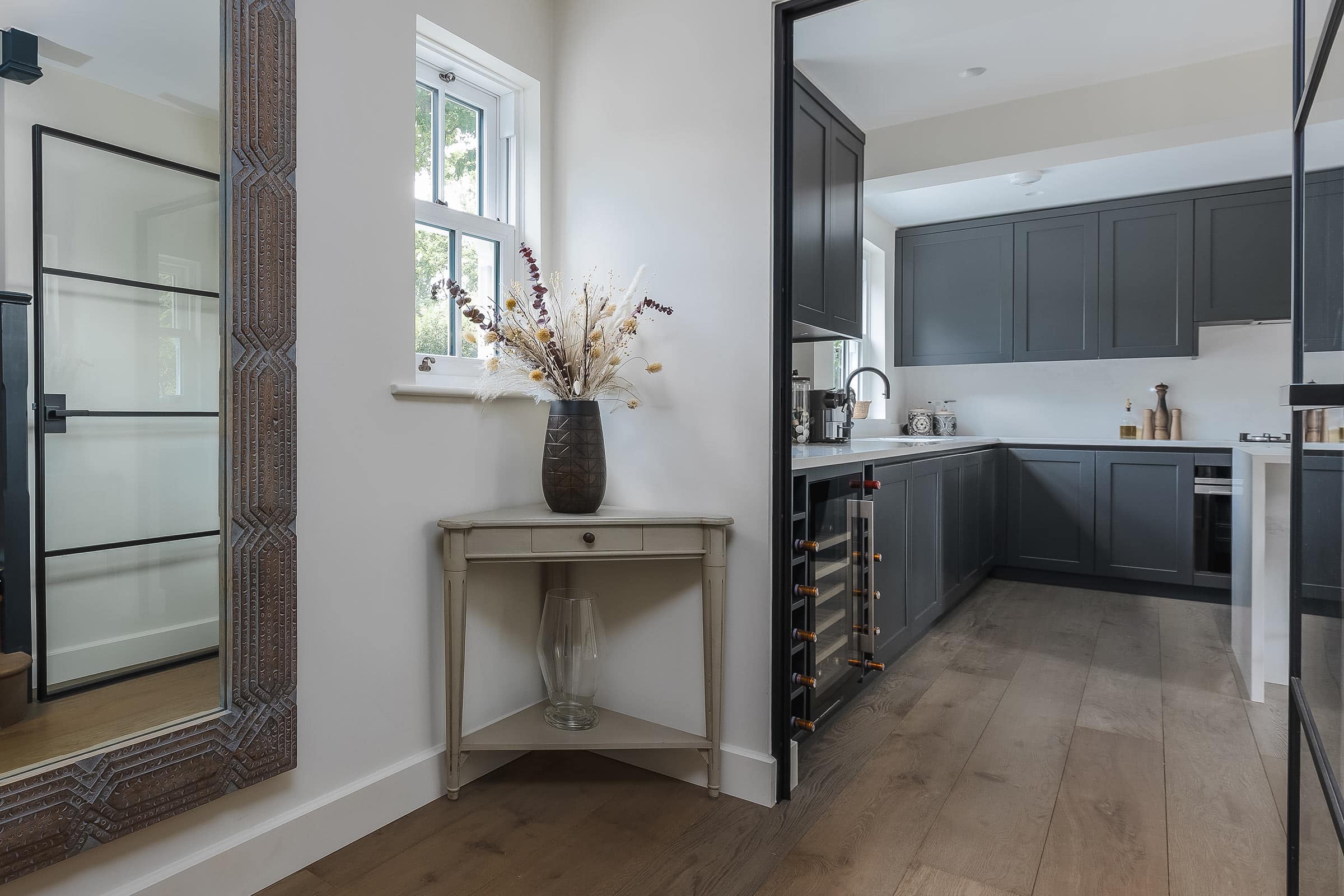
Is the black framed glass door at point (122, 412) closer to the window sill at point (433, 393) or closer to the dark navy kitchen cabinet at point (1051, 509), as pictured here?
the window sill at point (433, 393)

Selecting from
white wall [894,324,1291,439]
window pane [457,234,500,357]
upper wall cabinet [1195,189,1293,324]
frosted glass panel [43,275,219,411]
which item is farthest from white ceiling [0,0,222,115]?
upper wall cabinet [1195,189,1293,324]

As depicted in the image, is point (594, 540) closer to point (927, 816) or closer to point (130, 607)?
point (130, 607)

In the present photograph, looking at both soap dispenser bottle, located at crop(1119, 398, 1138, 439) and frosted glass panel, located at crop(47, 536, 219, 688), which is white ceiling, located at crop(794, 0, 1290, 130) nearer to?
frosted glass panel, located at crop(47, 536, 219, 688)

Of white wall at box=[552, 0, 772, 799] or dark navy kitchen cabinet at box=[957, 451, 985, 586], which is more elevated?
white wall at box=[552, 0, 772, 799]

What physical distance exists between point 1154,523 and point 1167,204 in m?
1.98

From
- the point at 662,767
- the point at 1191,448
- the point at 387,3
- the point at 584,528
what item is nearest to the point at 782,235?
the point at 584,528

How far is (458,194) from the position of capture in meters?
2.24

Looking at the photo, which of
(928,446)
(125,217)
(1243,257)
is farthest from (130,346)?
(1243,257)

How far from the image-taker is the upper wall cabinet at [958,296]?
16.6 feet

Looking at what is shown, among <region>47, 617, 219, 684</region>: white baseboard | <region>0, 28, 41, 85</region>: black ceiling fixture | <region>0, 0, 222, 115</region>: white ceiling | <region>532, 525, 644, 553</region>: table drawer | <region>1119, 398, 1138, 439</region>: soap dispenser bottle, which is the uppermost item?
<region>0, 0, 222, 115</region>: white ceiling

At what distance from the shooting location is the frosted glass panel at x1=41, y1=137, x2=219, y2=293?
1.26 meters

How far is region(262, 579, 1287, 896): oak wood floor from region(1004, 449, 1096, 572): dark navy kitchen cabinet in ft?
5.92

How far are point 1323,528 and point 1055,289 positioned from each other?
454 centimetres

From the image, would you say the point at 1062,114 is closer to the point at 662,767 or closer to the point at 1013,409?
the point at 1013,409
